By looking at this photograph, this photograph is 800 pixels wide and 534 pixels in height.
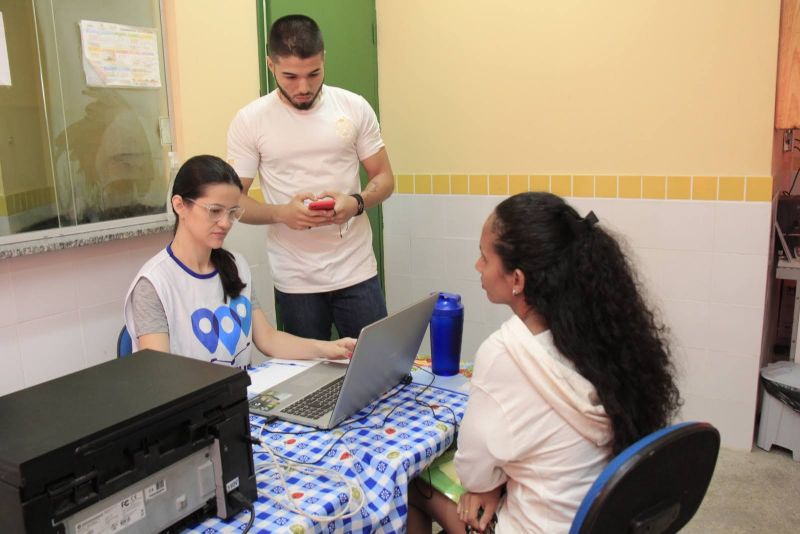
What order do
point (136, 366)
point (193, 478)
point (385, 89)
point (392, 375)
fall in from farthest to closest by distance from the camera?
point (385, 89)
point (392, 375)
point (136, 366)
point (193, 478)

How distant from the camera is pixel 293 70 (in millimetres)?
2211

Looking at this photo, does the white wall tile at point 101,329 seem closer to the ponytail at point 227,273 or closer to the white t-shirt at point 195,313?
the white t-shirt at point 195,313

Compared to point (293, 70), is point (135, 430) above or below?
below

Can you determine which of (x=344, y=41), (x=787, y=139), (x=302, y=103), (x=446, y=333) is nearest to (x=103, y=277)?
(x=302, y=103)

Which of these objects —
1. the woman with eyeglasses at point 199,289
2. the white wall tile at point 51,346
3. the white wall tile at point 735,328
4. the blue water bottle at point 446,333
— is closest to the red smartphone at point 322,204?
the woman with eyeglasses at point 199,289

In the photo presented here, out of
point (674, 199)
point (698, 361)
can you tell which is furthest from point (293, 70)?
point (698, 361)

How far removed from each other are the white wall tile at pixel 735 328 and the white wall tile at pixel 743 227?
0.83ft

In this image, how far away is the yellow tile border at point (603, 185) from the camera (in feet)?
8.84

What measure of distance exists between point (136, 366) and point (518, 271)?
745mm

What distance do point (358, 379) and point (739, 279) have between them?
2.04m

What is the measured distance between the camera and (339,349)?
1824 millimetres

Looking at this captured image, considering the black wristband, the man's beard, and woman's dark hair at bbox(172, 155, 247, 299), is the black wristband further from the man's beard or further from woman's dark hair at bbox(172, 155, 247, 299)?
woman's dark hair at bbox(172, 155, 247, 299)

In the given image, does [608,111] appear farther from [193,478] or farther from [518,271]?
[193,478]

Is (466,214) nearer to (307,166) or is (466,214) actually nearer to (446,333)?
(307,166)
